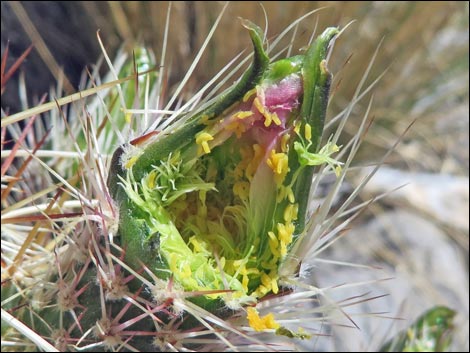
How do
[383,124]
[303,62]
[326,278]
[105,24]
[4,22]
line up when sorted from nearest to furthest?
[303,62] → [4,22] → [105,24] → [326,278] → [383,124]

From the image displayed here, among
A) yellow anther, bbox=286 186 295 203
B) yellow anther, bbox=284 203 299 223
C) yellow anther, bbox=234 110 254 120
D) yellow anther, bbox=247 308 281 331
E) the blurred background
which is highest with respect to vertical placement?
yellow anther, bbox=234 110 254 120

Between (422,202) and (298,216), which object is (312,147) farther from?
(422,202)

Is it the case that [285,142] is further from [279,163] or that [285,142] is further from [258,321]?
[258,321]

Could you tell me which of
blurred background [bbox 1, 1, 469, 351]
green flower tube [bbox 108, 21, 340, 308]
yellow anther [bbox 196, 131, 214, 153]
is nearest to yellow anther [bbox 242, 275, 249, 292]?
green flower tube [bbox 108, 21, 340, 308]

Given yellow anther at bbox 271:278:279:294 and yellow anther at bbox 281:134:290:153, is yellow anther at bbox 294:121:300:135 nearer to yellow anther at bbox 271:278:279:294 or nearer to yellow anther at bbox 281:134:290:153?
yellow anther at bbox 281:134:290:153

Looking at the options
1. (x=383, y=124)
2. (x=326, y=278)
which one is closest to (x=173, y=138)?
(x=326, y=278)

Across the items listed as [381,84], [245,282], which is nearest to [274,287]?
[245,282]
